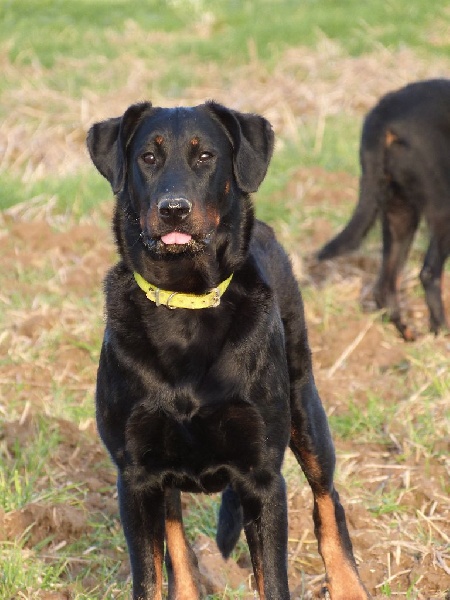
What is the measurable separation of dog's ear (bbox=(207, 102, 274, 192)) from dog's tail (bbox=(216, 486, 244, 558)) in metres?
1.26

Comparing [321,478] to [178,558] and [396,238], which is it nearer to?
[178,558]

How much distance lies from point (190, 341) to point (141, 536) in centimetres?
70

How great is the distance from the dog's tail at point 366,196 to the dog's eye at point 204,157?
365 centimetres

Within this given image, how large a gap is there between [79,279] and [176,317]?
3654 millimetres

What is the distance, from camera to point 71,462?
16.2ft

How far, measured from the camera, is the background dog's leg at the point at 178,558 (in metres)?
3.96

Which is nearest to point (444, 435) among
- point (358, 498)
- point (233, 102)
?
point (358, 498)

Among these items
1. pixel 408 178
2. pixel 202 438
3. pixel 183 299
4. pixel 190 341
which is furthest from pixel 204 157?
pixel 408 178

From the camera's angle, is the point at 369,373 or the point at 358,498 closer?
the point at 358,498

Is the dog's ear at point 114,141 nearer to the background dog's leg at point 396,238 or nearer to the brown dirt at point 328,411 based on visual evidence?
the brown dirt at point 328,411

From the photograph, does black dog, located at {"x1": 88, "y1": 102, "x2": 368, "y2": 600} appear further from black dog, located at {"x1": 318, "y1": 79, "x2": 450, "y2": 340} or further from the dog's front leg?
black dog, located at {"x1": 318, "y1": 79, "x2": 450, "y2": 340}

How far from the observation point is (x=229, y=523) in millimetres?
4109

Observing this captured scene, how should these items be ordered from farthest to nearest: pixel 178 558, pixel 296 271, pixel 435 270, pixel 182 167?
pixel 296 271 < pixel 435 270 < pixel 178 558 < pixel 182 167

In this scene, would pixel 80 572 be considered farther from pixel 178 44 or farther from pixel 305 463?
pixel 178 44
